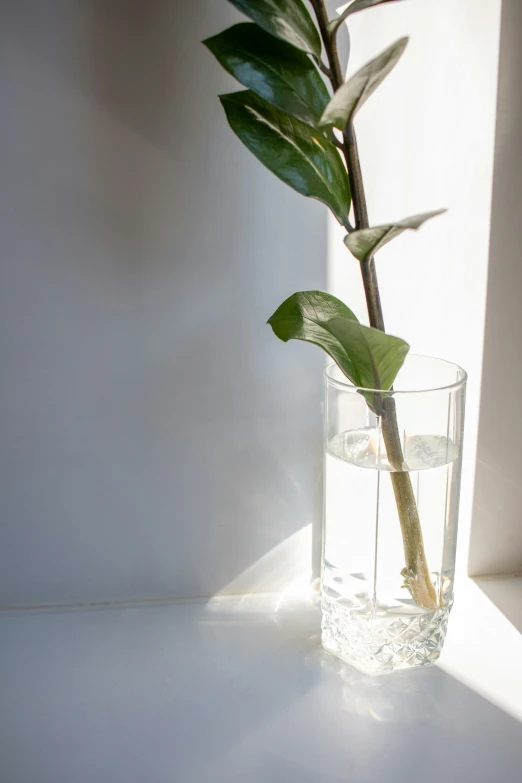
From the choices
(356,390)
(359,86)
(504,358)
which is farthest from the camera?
(504,358)

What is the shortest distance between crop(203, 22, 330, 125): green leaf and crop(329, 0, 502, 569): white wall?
0.13 meters

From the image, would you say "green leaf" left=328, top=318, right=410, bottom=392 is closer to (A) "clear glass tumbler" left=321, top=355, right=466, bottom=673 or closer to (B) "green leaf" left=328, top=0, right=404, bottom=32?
(A) "clear glass tumbler" left=321, top=355, right=466, bottom=673

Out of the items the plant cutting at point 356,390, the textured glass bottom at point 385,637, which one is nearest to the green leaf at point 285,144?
the plant cutting at point 356,390

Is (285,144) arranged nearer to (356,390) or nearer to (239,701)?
(356,390)

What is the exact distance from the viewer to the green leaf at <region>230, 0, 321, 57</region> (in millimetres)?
493

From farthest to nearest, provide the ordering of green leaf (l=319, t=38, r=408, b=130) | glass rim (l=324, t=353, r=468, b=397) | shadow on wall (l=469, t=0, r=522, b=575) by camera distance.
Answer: shadow on wall (l=469, t=0, r=522, b=575), glass rim (l=324, t=353, r=468, b=397), green leaf (l=319, t=38, r=408, b=130)

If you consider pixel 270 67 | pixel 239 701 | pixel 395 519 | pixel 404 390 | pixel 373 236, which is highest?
pixel 270 67

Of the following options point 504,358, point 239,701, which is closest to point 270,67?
point 504,358

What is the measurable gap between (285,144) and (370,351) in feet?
0.52

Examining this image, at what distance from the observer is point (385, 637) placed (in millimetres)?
623

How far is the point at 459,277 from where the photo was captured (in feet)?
2.32

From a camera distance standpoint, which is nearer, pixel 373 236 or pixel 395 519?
pixel 373 236

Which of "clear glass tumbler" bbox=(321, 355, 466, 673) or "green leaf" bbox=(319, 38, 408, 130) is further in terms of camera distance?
"clear glass tumbler" bbox=(321, 355, 466, 673)

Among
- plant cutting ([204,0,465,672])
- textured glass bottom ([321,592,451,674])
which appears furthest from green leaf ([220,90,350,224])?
textured glass bottom ([321,592,451,674])
